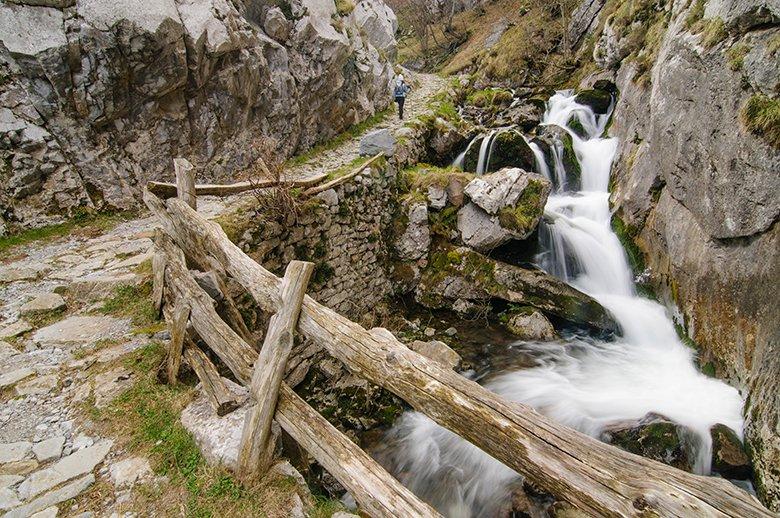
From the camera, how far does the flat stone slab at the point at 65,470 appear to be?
135 inches

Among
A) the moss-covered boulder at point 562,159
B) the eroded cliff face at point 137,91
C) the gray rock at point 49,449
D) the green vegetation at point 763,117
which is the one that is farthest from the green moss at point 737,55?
the eroded cliff face at point 137,91

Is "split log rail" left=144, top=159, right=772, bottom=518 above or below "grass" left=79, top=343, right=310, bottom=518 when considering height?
above

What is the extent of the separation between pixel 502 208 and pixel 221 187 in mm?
6403

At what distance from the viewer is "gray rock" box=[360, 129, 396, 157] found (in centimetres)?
1137

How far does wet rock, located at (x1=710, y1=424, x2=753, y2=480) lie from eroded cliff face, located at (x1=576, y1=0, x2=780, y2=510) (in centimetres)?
17

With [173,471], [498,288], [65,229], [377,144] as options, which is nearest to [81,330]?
[173,471]

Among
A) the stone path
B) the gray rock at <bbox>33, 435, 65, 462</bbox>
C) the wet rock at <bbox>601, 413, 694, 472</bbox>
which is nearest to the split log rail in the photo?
the stone path

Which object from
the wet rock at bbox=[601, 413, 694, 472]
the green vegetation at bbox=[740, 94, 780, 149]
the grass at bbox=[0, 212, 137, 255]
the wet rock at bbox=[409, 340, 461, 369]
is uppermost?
the green vegetation at bbox=[740, 94, 780, 149]

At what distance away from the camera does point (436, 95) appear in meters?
22.5

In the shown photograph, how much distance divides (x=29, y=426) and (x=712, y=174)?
1013 centimetres

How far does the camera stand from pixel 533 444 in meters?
2.37

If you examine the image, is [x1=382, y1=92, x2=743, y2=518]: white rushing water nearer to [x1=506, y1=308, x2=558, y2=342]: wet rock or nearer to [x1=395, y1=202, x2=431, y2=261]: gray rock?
[x1=506, y1=308, x2=558, y2=342]: wet rock

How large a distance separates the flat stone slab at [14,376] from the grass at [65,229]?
3851mm

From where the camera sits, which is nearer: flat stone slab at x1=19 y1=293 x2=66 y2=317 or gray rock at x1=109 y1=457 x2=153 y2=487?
gray rock at x1=109 y1=457 x2=153 y2=487
